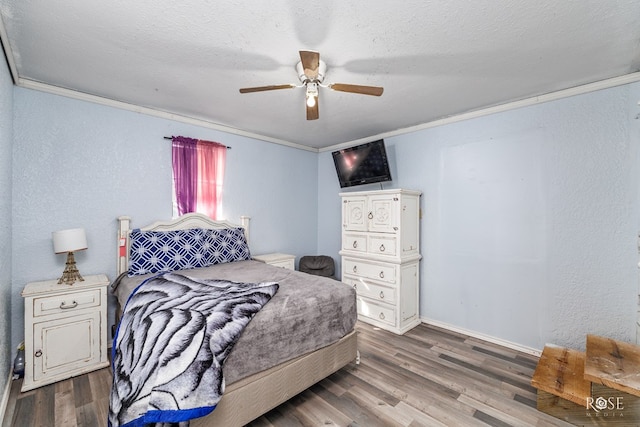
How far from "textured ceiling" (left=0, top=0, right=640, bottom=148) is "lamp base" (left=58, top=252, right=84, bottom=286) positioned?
158 cm

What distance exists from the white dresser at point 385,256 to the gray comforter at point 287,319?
3.55 ft

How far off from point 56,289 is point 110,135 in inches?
60.4

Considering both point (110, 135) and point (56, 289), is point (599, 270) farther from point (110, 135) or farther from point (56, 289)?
point (110, 135)

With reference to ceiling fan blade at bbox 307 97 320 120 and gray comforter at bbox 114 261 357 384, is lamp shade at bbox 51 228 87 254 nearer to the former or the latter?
gray comforter at bbox 114 261 357 384

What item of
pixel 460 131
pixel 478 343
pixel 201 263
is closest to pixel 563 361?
pixel 478 343

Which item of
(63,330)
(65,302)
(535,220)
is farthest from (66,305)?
(535,220)

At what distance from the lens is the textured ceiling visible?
5.31 ft

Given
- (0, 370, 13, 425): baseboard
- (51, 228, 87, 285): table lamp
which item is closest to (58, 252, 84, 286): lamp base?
(51, 228, 87, 285): table lamp

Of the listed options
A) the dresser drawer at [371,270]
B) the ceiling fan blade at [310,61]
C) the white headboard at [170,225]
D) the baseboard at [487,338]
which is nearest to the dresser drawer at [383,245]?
the dresser drawer at [371,270]

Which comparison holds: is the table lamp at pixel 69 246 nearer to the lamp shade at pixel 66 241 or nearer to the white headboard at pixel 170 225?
the lamp shade at pixel 66 241

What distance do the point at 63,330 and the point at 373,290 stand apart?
3.05 meters

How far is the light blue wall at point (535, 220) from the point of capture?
7.91ft

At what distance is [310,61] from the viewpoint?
1763mm

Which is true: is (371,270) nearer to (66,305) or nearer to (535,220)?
(535,220)
